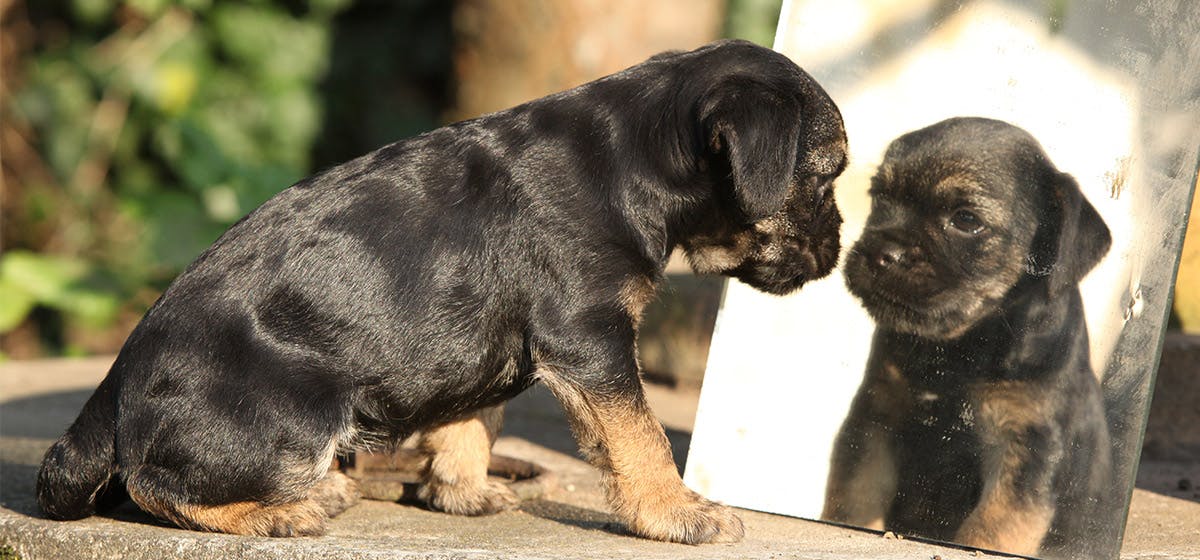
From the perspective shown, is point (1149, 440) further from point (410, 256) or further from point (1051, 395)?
point (410, 256)

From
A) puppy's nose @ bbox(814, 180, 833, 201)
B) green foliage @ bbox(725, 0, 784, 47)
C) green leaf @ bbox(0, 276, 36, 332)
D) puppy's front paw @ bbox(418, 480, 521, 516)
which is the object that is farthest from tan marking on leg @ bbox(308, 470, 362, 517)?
green foliage @ bbox(725, 0, 784, 47)

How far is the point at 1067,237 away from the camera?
4.57 m

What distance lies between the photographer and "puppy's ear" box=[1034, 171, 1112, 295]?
4.50 meters

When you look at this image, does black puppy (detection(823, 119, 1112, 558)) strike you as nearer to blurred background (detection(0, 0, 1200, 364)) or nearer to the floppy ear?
the floppy ear

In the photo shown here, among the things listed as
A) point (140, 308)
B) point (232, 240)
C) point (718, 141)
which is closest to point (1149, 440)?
point (718, 141)

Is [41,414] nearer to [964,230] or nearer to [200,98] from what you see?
[964,230]

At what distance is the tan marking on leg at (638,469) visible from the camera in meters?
4.32

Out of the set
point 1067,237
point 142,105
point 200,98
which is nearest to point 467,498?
point 1067,237

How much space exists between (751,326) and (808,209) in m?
0.70

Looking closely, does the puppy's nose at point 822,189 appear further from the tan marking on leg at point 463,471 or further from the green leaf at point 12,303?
the green leaf at point 12,303

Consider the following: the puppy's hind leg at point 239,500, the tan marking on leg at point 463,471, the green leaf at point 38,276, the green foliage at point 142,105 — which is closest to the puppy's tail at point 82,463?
the puppy's hind leg at point 239,500

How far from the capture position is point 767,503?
507 centimetres

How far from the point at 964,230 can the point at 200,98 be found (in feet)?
30.3

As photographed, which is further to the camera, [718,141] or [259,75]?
[259,75]
